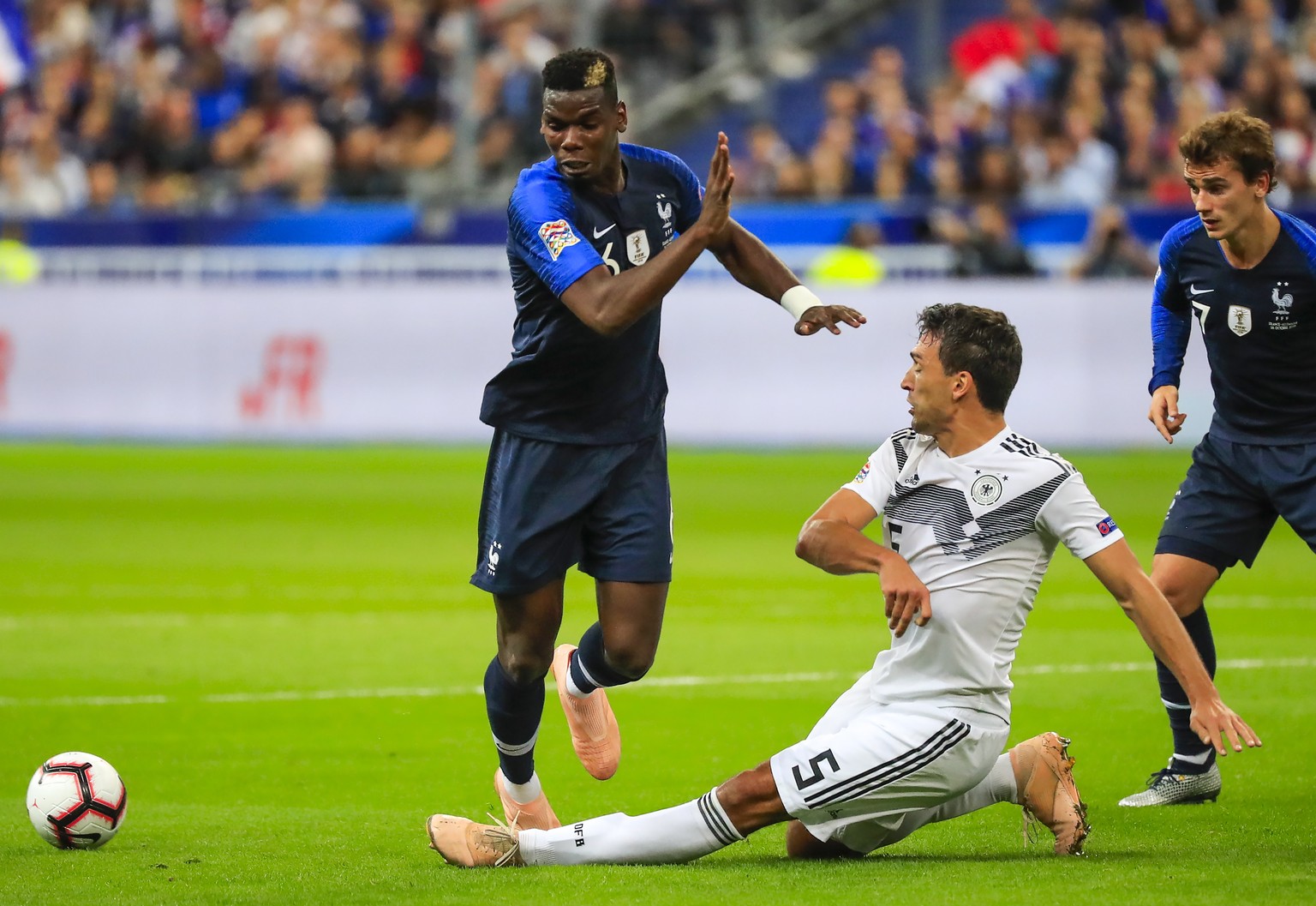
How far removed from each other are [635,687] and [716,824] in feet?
12.0

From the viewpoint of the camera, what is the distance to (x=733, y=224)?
6.16 meters

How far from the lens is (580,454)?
240 inches

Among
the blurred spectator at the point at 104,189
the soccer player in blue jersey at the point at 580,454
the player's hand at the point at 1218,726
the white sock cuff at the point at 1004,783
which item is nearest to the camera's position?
the player's hand at the point at 1218,726

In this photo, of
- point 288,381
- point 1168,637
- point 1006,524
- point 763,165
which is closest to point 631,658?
point 1006,524

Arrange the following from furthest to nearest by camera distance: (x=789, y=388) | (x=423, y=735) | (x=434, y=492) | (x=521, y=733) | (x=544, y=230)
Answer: (x=789, y=388) < (x=434, y=492) < (x=423, y=735) < (x=521, y=733) < (x=544, y=230)

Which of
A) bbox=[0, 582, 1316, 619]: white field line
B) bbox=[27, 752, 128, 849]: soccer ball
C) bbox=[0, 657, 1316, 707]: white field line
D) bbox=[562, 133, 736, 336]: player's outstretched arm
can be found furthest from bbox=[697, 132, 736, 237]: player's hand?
bbox=[0, 582, 1316, 619]: white field line

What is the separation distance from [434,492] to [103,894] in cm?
1188

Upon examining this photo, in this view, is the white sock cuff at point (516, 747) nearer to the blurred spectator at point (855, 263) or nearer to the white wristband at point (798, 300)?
the white wristband at point (798, 300)

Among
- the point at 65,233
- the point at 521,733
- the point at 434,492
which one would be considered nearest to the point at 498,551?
the point at 521,733

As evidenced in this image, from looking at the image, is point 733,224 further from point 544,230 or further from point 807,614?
point 807,614

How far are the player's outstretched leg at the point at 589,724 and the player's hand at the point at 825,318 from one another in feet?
4.68

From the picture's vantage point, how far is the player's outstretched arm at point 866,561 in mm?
A: 5211

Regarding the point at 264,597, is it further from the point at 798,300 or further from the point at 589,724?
the point at 798,300

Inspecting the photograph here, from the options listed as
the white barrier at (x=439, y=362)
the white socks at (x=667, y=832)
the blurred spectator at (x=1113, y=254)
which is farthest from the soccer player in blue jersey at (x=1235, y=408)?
the blurred spectator at (x=1113, y=254)
